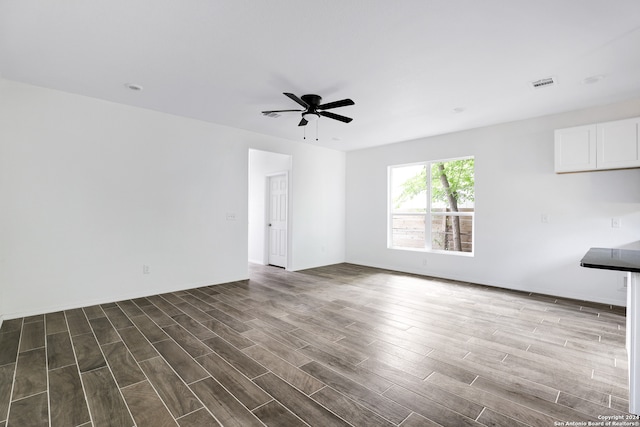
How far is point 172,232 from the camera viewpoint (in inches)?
182

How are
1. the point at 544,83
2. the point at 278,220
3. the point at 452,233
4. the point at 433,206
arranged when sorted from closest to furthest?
1. the point at 544,83
2. the point at 452,233
3. the point at 433,206
4. the point at 278,220

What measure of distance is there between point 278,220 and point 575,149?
521 cm

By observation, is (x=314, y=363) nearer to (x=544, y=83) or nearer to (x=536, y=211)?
(x=544, y=83)

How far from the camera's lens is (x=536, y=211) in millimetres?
4629

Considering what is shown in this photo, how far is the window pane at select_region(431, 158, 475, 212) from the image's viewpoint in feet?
18.1

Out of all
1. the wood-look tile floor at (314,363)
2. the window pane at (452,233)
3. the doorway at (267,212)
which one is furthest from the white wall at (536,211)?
the doorway at (267,212)

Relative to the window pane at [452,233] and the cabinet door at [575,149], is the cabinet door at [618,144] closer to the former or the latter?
the cabinet door at [575,149]

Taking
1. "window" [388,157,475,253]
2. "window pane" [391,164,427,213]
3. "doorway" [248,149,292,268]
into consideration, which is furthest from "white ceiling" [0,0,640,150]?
"doorway" [248,149,292,268]

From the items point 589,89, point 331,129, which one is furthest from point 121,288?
point 589,89

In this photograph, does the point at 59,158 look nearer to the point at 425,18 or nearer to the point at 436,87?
the point at 425,18

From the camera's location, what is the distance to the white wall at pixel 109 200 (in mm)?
3455

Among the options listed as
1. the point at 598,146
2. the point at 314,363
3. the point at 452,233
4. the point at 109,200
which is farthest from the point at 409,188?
the point at 109,200

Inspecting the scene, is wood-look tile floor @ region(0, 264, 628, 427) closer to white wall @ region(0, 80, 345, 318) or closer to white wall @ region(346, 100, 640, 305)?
white wall @ region(0, 80, 345, 318)

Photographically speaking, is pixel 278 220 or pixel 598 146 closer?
pixel 598 146
